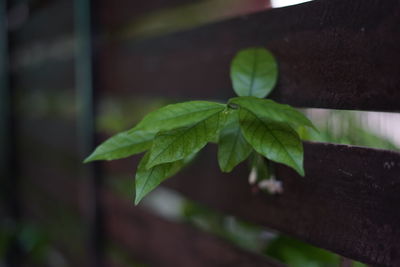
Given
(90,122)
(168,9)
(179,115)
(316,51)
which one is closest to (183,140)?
(179,115)

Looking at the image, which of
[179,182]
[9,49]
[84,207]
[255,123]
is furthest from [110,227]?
[9,49]

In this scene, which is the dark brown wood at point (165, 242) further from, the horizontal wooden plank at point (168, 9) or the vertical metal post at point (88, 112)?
the horizontal wooden plank at point (168, 9)

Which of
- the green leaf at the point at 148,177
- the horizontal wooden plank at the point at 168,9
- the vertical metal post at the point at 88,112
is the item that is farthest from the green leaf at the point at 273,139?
the vertical metal post at the point at 88,112

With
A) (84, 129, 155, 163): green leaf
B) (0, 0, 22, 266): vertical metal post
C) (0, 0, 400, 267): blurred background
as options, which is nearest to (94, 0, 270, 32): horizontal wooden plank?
(0, 0, 400, 267): blurred background

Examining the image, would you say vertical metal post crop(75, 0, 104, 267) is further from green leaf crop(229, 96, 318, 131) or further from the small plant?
green leaf crop(229, 96, 318, 131)

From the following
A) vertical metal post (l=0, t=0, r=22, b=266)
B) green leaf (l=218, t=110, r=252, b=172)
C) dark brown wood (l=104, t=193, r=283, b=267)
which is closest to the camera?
green leaf (l=218, t=110, r=252, b=172)

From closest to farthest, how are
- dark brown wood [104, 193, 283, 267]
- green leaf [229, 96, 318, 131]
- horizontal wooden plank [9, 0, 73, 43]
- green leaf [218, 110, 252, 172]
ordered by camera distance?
green leaf [229, 96, 318, 131], green leaf [218, 110, 252, 172], dark brown wood [104, 193, 283, 267], horizontal wooden plank [9, 0, 73, 43]
